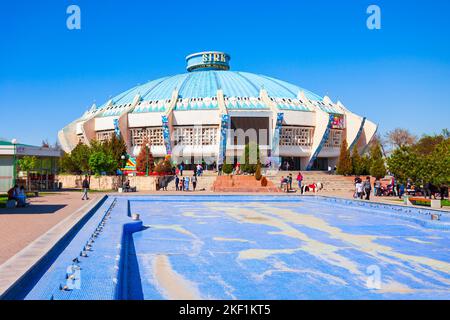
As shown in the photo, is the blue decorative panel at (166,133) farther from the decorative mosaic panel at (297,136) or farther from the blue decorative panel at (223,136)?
the decorative mosaic panel at (297,136)

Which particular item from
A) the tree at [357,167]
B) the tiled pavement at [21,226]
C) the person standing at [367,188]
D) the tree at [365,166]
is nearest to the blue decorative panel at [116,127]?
the tree at [357,167]

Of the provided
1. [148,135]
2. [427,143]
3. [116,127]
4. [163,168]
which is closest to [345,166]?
[163,168]

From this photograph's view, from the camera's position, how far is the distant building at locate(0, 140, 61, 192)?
59.5 ft

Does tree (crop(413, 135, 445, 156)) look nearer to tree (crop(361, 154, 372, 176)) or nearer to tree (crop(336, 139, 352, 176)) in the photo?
tree (crop(361, 154, 372, 176))

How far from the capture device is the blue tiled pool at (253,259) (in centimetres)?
610

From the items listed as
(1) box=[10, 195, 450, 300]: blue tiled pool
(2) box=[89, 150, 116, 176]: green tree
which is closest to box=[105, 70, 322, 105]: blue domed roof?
(2) box=[89, 150, 116, 176]: green tree

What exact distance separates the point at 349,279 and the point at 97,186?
25743mm

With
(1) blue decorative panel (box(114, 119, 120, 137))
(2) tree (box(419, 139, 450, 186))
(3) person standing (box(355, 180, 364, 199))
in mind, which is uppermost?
(1) blue decorative panel (box(114, 119, 120, 137))

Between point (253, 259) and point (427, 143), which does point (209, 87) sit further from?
point (253, 259)

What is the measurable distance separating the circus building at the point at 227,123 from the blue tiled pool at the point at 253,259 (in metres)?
29.5

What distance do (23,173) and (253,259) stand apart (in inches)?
896

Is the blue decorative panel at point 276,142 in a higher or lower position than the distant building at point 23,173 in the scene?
higher

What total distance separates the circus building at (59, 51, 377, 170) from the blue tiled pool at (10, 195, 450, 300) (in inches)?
1160

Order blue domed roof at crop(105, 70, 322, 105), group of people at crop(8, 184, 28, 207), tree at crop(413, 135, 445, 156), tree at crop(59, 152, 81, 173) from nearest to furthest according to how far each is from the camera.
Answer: group of people at crop(8, 184, 28, 207) < tree at crop(59, 152, 81, 173) < blue domed roof at crop(105, 70, 322, 105) < tree at crop(413, 135, 445, 156)
